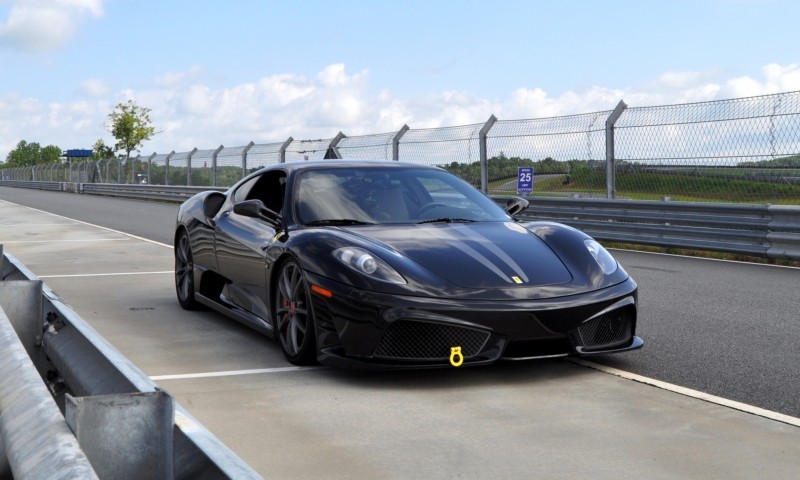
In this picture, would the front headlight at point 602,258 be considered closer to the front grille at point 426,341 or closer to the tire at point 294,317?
the front grille at point 426,341

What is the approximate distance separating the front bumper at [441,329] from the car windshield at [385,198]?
107 cm

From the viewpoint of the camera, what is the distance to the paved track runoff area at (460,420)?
4016mm

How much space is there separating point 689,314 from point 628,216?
7.03m

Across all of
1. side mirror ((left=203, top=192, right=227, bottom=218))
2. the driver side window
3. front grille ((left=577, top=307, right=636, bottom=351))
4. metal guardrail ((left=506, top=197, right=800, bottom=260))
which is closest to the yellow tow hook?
front grille ((left=577, top=307, right=636, bottom=351))

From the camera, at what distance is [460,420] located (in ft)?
15.5

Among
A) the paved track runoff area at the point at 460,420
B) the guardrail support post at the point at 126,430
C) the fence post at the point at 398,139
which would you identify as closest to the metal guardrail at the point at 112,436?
the guardrail support post at the point at 126,430

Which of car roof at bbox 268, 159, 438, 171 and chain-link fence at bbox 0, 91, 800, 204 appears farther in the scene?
chain-link fence at bbox 0, 91, 800, 204

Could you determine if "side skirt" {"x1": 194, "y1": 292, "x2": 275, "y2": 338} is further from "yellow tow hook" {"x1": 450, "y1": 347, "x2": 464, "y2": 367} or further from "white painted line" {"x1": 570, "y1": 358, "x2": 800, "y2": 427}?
"white painted line" {"x1": 570, "y1": 358, "x2": 800, "y2": 427}

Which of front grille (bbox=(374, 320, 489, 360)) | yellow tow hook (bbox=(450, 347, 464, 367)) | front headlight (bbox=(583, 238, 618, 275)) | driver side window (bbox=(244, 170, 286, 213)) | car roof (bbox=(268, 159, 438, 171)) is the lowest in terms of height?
yellow tow hook (bbox=(450, 347, 464, 367))

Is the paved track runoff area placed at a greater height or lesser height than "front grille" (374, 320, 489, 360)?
lesser

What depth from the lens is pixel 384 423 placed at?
184 inches

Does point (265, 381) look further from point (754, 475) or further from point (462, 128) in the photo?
point (462, 128)

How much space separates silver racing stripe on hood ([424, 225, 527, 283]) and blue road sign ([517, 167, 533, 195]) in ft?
41.0

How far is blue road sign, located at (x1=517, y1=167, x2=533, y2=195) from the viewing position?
1855cm
